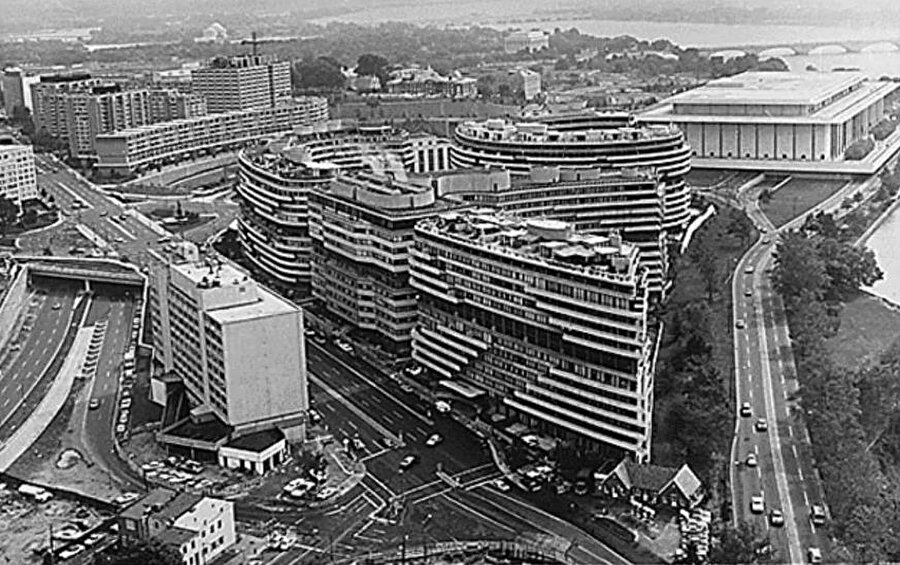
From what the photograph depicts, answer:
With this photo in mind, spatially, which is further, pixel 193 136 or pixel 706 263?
pixel 193 136

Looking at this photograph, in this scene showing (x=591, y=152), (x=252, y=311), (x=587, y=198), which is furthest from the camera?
(x=591, y=152)

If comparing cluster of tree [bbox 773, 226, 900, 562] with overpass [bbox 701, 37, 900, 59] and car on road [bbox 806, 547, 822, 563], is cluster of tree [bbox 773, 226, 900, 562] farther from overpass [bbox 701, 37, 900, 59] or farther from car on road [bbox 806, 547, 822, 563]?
overpass [bbox 701, 37, 900, 59]

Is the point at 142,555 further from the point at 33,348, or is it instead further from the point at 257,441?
the point at 33,348

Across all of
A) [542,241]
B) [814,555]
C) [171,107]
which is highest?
[171,107]

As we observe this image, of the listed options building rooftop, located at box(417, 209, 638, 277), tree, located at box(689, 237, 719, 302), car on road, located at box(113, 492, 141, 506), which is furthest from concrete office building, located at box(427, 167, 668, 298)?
car on road, located at box(113, 492, 141, 506)

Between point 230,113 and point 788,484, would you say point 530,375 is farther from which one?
point 230,113

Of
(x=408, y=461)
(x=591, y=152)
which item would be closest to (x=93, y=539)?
(x=408, y=461)

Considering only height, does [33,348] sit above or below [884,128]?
below
